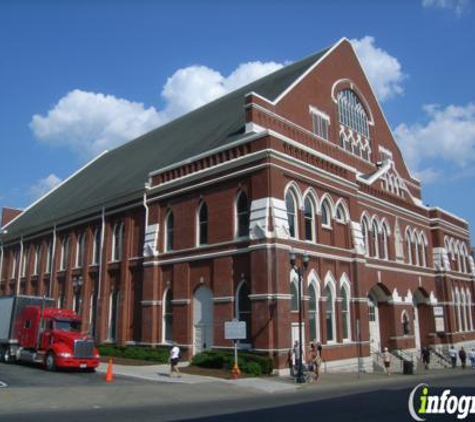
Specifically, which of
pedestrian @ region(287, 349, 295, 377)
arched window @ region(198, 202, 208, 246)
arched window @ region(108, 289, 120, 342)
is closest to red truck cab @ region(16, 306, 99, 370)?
arched window @ region(108, 289, 120, 342)

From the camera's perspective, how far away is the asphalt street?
12000 mm

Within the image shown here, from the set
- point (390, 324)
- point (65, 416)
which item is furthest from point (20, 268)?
point (65, 416)

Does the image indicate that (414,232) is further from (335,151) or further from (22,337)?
(22,337)

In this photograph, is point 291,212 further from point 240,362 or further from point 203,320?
point 240,362

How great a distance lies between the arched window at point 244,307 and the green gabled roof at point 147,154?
30.2 feet

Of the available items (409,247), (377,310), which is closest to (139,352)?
(377,310)

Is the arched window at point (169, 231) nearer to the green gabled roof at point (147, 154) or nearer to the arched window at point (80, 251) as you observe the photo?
the green gabled roof at point (147, 154)

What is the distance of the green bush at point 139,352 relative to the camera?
90.5ft

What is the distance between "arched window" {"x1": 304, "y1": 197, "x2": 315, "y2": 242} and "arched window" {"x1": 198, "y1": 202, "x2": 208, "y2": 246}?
5594 millimetres

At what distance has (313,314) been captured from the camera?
26.4 m

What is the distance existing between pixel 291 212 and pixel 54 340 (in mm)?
13419

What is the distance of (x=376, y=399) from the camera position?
15.4 meters

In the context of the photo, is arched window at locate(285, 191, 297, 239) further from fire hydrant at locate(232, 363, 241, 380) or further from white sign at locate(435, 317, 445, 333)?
white sign at locate(435, 317, 445, 333)

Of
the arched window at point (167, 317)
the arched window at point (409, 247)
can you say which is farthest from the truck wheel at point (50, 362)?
the arched window at point (409, 247)
